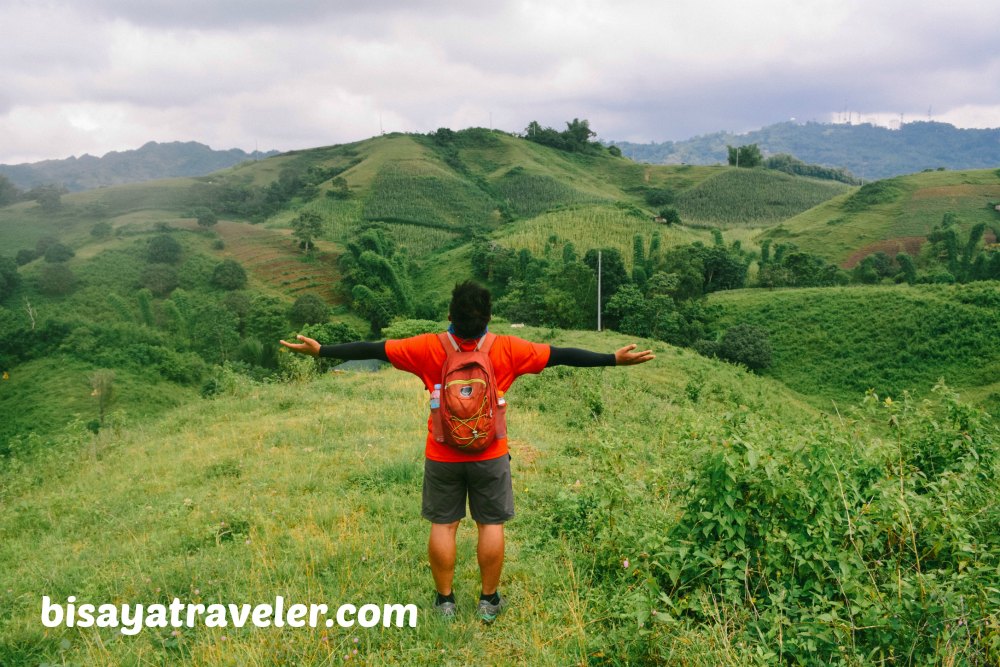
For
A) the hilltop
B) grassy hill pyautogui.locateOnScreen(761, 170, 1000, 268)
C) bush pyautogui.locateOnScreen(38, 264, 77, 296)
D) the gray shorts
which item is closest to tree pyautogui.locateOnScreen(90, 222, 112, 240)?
the hilltop

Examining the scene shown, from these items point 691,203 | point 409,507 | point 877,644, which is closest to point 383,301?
point 409,507

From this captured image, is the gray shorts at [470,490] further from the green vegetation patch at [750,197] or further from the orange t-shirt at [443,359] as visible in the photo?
the green vegetation patch at [750,197]

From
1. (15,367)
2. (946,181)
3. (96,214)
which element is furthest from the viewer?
(96,214)

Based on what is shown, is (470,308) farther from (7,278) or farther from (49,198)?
(49,198)

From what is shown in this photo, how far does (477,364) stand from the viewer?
3080 millimetres

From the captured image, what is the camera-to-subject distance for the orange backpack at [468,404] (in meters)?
3.02

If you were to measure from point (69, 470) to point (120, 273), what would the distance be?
5653 cm

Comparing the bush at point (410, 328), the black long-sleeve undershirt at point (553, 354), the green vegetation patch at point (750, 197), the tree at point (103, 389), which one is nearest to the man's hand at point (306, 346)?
the black long-sleeve undershirt at point (553, 354)

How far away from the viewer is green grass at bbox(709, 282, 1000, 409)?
2908cm

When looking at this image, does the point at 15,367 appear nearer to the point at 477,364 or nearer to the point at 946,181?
the point at 477,364

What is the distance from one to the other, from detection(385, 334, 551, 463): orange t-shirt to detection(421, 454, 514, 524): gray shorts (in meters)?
0.06

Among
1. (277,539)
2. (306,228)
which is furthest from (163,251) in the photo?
(277,539)

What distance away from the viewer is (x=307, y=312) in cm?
4819

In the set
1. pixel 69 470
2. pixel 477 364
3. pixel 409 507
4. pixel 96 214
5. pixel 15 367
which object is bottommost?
pixel 15 367
